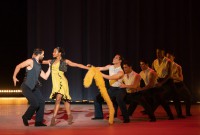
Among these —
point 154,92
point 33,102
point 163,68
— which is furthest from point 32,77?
point 163,68

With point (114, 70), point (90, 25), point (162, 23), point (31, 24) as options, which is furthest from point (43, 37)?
point (114, 70)

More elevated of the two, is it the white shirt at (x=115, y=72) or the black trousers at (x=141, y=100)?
the white shirt at (x=115, y=72)

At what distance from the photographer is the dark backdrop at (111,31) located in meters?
13.6

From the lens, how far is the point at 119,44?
13.7 metres

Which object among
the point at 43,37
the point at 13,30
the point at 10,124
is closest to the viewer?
the point at 10,124

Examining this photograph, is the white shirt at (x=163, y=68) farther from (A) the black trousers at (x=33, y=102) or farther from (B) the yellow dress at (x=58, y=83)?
(A) the black trousers at (x=33, y=102)

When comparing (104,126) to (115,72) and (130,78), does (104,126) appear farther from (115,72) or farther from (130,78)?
(130,78)

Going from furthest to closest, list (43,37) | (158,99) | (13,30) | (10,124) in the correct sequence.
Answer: (13,30) → (43,37) → (158,99) → (10,124)

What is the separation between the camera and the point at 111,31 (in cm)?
1361

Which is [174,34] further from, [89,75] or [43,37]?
[89,75]

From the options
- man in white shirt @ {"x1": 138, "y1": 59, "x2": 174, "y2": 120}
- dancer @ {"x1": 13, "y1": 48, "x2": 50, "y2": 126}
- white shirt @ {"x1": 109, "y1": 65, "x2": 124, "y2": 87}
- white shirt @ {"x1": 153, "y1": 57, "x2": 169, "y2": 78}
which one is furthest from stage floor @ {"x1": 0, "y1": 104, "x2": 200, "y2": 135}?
white shirt @ {"x1": 153, "y1": 57, "x2": 169, "y2": 78}

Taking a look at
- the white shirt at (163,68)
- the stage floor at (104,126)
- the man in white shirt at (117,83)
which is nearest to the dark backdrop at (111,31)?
the stage floor at (104,126)

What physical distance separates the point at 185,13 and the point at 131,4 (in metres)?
1.62

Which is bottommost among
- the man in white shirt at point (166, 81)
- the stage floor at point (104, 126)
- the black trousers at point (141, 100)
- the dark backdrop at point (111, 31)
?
the stage floor at point (104, 126)
